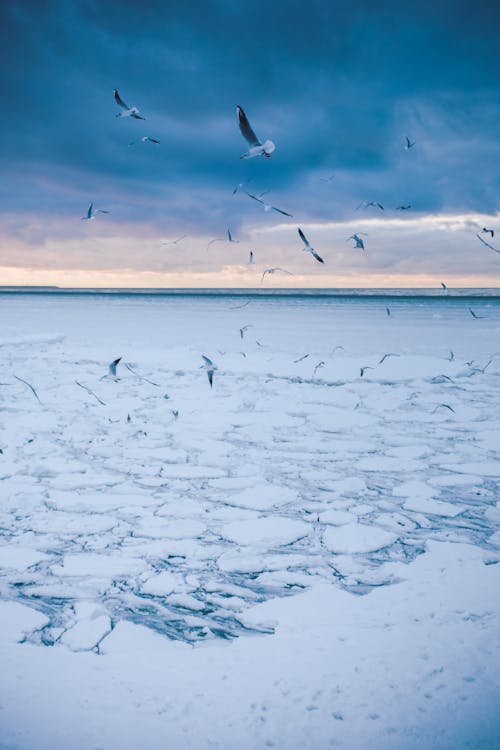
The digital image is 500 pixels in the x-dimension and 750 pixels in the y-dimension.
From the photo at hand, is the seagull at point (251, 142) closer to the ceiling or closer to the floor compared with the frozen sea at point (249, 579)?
closer to the ceiling

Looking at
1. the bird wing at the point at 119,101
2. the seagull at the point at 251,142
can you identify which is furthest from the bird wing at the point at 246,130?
the bird wing at the point at 119,101

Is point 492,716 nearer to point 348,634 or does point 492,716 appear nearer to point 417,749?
point 417,749

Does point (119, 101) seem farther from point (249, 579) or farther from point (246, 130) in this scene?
point (249, 579)

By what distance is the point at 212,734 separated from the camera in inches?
37.7

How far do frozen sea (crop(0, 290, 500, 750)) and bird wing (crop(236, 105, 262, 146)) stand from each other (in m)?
1.80

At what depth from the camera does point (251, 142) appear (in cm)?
288

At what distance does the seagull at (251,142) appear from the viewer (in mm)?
2733

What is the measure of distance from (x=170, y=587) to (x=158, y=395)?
2.80 meters

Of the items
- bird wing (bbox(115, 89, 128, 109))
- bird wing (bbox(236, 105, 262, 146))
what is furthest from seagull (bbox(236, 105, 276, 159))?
bird wing (bbox(115, 89, 128, 109))

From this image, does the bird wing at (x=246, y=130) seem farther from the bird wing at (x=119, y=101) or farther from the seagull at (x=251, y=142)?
the bird wing at (x=119, y=101)

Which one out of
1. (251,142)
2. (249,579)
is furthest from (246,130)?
(249,579)

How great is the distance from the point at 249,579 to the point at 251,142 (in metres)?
2.46

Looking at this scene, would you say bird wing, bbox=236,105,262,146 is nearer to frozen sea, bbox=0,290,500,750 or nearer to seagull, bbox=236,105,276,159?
seagull, bbox=236,105,276,159

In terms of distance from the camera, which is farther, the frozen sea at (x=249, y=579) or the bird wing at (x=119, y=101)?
the bird wing at (x=119, y=101)
